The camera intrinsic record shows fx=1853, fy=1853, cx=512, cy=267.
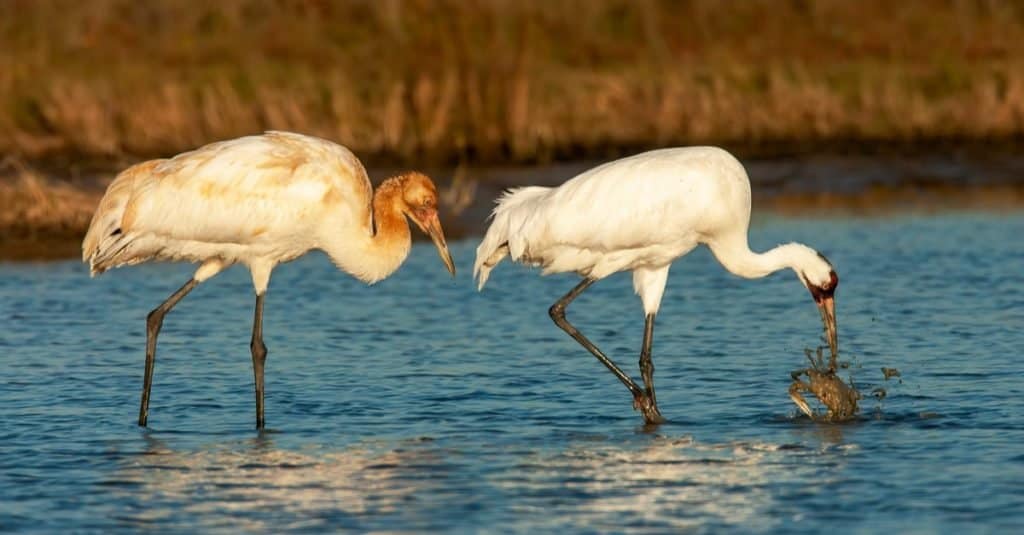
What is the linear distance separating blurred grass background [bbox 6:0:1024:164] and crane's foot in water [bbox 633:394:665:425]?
8.96 m

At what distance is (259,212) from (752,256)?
7.62 ft

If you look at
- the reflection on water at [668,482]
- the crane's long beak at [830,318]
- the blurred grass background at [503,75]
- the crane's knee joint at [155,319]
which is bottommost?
the reflection on water at [668,482]

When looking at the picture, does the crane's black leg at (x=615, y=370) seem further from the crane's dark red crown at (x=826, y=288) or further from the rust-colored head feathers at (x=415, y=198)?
the crane's dark red crown at (x=826, y=288)

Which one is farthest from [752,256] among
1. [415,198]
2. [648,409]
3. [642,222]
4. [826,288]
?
[415,198]

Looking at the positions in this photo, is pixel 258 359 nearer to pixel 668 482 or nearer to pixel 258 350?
pixel 258 350

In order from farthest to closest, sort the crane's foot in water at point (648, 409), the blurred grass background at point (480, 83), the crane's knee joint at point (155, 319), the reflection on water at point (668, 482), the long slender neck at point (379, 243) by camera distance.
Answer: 1. the blurred grass background at point (480, 83)
2. the crane's knee joint at point (155, 319)
3. the long slender neck at point (379, 243)
4. the crane's foot in water at point (648, 409)
5. the reflection on water at point (668, 482)

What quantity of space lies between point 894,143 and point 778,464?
39.5ft

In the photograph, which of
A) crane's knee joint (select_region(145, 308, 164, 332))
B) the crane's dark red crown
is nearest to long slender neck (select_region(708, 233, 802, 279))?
the crane's dark red crown

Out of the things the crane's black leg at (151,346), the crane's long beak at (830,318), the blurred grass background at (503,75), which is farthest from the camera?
the blurred grass background at (503,75)

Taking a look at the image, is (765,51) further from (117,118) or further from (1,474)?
(1,474)

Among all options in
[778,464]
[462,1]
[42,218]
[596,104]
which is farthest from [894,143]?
[778,464]

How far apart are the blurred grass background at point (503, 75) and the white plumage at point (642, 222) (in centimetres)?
857

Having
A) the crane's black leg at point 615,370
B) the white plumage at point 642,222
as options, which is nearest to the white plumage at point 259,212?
the white plumage at point 642,222

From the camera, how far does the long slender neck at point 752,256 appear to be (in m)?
8.70
